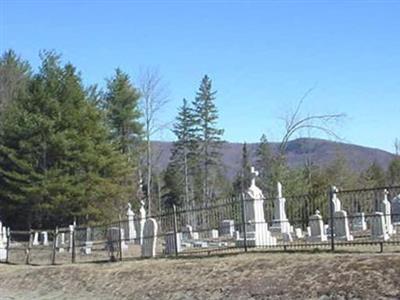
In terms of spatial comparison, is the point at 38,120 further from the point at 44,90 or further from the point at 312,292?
the point at 312,292

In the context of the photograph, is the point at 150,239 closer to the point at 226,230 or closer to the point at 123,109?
the point at 226,230

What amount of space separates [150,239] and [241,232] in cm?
364

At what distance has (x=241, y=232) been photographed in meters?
27.9

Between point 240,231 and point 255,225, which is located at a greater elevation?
point 255,225

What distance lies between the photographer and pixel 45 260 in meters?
32.4

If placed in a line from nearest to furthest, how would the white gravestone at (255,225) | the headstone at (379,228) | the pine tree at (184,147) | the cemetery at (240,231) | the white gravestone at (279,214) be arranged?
the cemetery at (240,231)
the white gravestone at (255,225)
the headstone at (379,228)
the white gravestone at (279,214)
the pine tree at (184,147)

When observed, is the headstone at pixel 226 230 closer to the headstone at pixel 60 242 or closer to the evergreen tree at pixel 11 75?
the headstone at pixel 60 242

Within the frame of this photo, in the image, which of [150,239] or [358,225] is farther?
[358,225]

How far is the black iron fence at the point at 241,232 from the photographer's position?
2364cm

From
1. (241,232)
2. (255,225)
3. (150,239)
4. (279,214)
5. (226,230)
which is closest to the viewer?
(255,225)

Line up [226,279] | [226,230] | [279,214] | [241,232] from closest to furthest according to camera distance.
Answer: [226,279] < [241,232] < [226,230] < [279,214]

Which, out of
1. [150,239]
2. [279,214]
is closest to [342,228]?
[150,239]

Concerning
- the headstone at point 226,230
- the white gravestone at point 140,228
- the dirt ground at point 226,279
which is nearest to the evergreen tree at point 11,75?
the white gravestone at point 140,228

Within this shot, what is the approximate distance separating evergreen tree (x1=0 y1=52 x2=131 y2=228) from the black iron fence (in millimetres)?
22286
